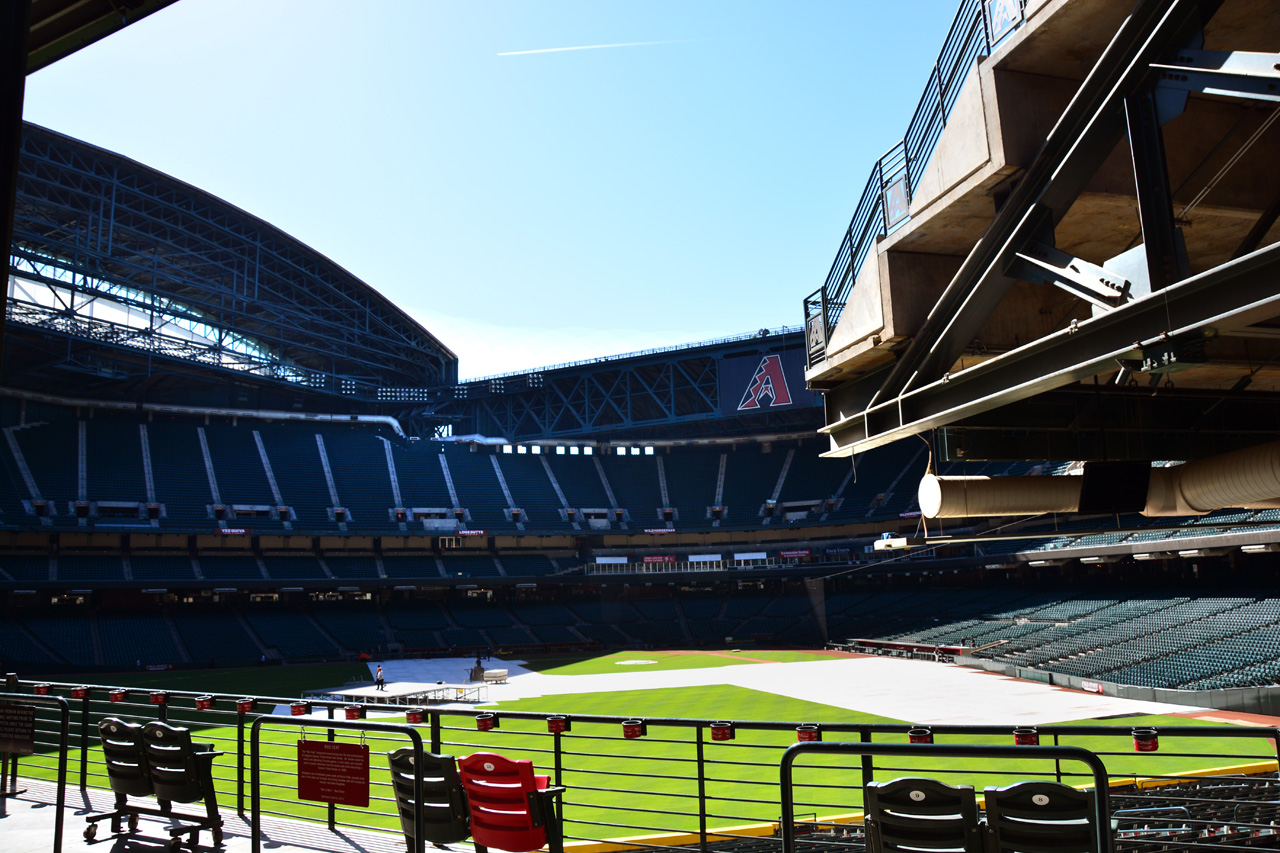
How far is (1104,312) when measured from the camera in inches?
236

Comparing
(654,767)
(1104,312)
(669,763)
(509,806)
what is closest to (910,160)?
(1104,312)

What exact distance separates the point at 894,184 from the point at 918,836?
686 centimetres

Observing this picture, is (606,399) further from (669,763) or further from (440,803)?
(440,803)

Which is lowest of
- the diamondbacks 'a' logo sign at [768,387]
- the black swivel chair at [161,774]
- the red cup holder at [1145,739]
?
the black swivel chair at [161,774]

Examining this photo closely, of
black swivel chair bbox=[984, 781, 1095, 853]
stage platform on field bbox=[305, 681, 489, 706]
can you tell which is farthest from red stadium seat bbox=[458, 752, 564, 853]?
stage platform on field bbox=[305, 681, 489, 706]

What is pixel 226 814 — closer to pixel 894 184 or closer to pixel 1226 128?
pixel 894 184

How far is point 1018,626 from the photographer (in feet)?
158

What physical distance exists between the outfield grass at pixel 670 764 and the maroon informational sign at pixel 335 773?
728 mm

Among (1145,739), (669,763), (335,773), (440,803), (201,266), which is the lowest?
(669,763)

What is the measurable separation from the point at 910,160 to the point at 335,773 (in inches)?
334

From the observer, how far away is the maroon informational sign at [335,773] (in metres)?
7.16

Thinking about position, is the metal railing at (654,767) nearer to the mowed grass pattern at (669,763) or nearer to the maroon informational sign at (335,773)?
the mowed grass pattern at (669,763)

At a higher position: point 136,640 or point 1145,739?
point 1145,739

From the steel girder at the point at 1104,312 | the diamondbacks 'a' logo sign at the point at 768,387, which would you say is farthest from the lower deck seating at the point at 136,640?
the steel girder at the point at 1104,312
